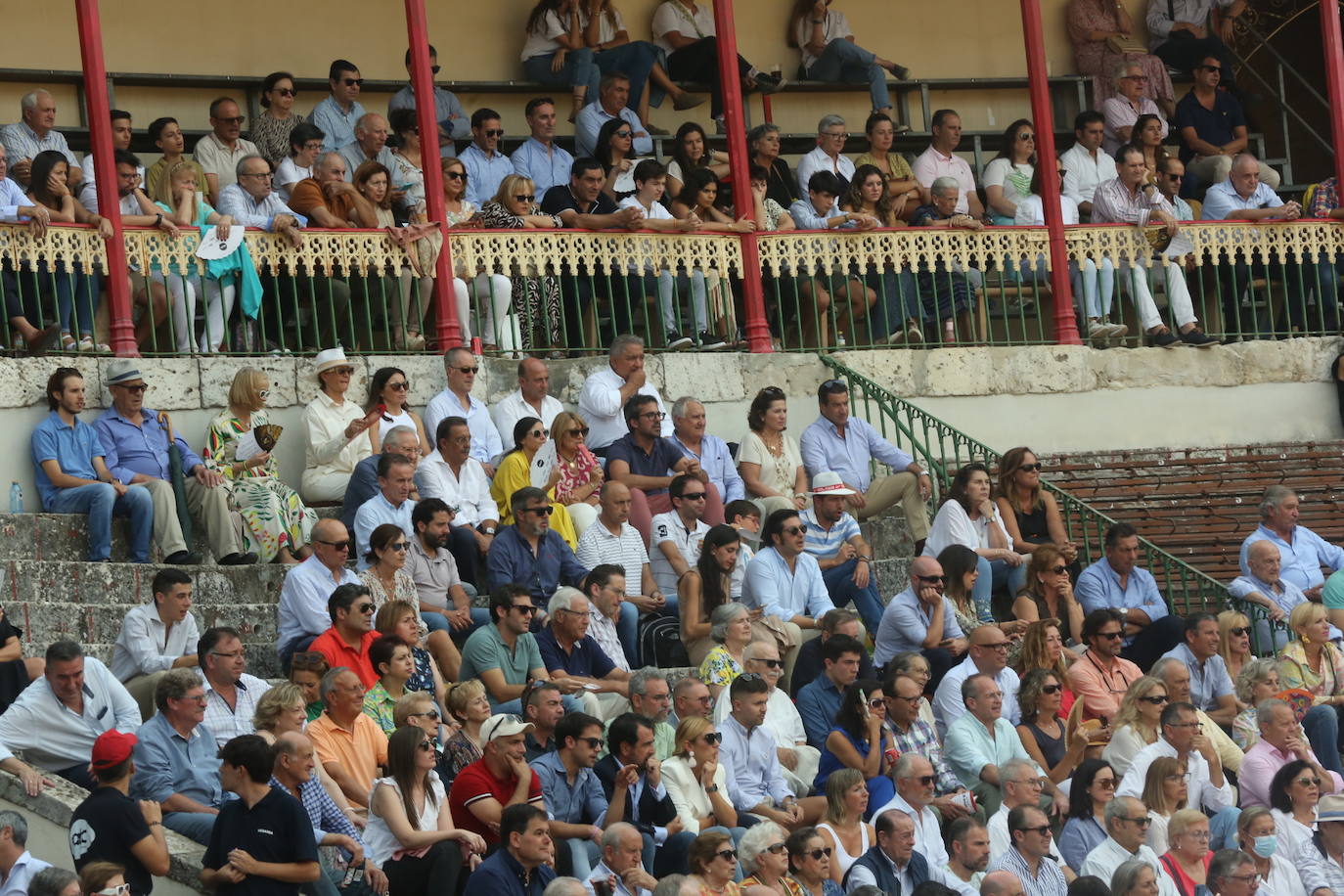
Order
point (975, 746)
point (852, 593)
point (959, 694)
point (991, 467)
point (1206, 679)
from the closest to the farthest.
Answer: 1. point (975, 746)
2. point (959, 694)
3. point (1206, 679)
4. point (852, 593)
5. point (991, 467)

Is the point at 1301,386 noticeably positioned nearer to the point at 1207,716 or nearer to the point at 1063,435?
the point at 1063,435

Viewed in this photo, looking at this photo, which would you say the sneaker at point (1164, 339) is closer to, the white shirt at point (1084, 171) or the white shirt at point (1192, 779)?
the white shirt at point (1084, 171)

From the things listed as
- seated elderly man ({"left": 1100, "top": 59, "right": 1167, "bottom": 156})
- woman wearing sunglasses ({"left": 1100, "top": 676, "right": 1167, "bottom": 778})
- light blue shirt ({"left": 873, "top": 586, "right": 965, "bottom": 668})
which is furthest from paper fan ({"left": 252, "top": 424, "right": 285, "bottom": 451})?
seated elderly man ({"left": 1100, "top": 59, "right": 1167, "bottom": 156})

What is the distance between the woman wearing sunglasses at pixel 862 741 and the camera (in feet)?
40.0

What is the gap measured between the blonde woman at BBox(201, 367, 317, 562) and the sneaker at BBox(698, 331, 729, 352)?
403 centimetres

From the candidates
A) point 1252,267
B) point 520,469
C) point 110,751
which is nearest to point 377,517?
point 520,469

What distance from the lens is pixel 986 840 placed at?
11508mm

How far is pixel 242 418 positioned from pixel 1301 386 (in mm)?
8574

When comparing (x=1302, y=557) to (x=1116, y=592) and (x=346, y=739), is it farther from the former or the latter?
(x=346, y=739)

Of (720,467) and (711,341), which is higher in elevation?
(711,341)

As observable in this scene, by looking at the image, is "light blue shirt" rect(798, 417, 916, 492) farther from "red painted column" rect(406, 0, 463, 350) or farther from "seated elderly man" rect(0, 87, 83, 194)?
"seated elderly man" rect(0, 87, 83, 194)

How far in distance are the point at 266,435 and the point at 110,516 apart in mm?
1021

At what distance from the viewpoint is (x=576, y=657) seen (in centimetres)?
1269

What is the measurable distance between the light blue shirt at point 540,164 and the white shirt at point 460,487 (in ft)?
13.9
